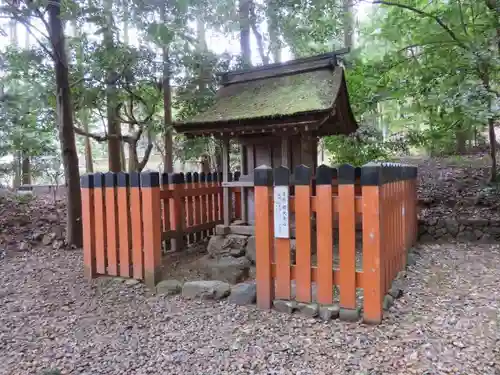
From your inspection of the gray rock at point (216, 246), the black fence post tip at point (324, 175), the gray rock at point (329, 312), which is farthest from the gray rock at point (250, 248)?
the black fence post tip at point (324, 175)

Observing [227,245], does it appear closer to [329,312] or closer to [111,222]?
[111,222]

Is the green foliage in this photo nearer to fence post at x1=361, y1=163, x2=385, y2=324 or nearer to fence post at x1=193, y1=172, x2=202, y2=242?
fence post at x1=193, y1=172, x2=202, y2=242

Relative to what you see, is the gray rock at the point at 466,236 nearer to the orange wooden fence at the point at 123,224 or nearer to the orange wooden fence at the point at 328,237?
the orange wooden fence at the point at 328,237

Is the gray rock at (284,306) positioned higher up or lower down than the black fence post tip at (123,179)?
lower down

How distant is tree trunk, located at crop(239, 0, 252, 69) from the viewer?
8.31m

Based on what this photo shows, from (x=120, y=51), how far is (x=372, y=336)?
6.66 meters

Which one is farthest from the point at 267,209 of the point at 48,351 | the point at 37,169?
the point at 37,169

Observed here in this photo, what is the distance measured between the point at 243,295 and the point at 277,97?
3085mm

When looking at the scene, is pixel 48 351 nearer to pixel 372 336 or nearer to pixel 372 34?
pixel 372 336

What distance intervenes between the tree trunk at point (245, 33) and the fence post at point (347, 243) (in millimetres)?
5963

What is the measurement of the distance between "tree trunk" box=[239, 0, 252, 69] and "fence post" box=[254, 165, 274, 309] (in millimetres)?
5587

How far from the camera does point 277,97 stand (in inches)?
219

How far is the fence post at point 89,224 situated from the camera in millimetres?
4781

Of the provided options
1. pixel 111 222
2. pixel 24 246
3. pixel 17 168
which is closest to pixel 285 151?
pixel 111 222
